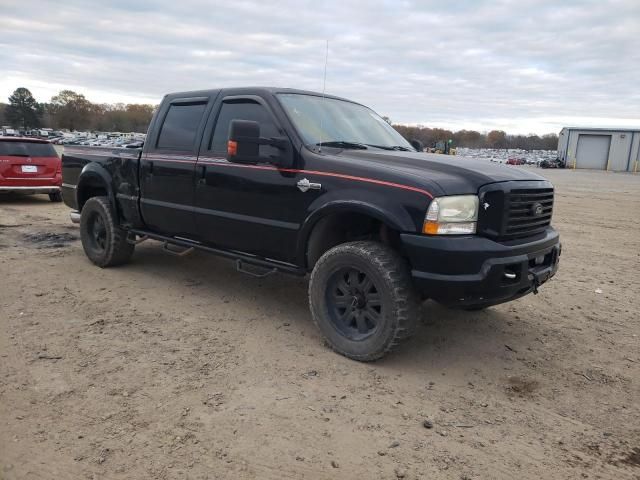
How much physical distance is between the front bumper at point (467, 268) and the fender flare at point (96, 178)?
4.00 meters

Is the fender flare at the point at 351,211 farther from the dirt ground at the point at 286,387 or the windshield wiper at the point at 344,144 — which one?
the dirt ground at the point at 286,387

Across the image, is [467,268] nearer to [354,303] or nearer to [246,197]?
[354,303]

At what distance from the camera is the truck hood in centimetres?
355

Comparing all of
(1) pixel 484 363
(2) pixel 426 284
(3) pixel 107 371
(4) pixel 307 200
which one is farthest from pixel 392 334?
(3) pixel 107 371

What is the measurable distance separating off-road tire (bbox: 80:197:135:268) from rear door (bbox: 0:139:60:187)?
595 centimetres

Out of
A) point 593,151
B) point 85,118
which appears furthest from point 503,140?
point 85,118

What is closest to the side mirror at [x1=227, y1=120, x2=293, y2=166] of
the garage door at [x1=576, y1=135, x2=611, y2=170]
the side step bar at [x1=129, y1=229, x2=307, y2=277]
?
the side step bar at [x1=129, y1=229, x2=307, y2=277]

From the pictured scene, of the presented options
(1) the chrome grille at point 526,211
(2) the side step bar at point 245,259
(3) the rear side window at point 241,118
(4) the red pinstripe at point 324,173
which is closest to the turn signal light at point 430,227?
(4) the red pinstripe at point 324,173

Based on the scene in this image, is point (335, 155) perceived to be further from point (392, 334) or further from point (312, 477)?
point (312, 477)

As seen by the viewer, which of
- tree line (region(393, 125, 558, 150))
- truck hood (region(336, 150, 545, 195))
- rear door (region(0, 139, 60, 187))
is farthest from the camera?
tree line (region(393, 125, 558, 150))

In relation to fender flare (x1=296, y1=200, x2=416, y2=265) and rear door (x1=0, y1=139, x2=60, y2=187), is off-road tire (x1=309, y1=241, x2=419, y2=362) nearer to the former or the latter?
fender flare (x1=296, y1=200, x2=416, y2=265)

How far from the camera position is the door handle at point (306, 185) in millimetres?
4016

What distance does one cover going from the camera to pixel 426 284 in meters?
3.53

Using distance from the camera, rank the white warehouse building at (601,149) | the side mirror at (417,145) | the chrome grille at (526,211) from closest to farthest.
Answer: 1. the chrome grille at (526,211)
2. the side mirror at (417,145)
3. the white warehouse building at (601,149)
